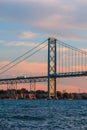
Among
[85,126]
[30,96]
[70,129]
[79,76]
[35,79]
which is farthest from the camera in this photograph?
[30,96]

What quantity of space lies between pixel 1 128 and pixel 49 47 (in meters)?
86.1

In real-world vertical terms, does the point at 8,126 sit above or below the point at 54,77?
below

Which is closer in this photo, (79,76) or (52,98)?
(79,76)

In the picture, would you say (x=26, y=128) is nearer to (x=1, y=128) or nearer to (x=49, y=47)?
(x=1, y=128)

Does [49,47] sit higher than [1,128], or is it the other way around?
[49,47]

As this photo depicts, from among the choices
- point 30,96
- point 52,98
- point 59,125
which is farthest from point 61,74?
point 59,125

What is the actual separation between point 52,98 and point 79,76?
14.9m

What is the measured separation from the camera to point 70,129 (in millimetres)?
31812

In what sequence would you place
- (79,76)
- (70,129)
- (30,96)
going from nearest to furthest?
(70,129) → (79,76) → (30,96)

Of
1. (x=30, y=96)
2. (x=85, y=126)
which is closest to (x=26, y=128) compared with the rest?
(x=85, y=126)

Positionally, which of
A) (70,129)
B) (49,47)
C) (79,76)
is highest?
(49,47)

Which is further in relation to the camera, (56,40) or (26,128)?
(56,40)

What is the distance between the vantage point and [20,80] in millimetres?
115438

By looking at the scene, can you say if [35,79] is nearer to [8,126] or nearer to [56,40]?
[56,40]
